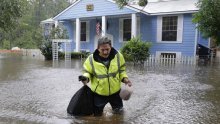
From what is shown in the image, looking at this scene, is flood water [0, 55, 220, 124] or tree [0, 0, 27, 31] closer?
flood water [0, 55, 220, 124]

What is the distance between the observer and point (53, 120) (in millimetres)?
5270

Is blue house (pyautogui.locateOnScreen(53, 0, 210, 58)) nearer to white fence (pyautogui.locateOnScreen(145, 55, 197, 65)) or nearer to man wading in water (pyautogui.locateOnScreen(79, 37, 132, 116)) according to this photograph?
white fence (pyautogui.locateOnScreen(145, 55, 197, 65))

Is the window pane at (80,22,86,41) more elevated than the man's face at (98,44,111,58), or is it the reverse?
the window pane at (80,22,86,41)

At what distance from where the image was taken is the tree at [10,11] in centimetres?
1398

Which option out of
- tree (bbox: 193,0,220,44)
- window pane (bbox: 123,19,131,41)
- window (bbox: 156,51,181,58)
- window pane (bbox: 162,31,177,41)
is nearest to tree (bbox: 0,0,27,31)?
tree (bbox: 193,0,220,44)

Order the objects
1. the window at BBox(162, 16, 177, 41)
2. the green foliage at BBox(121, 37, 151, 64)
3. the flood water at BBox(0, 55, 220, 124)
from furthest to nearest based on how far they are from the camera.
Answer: the window at BBox(162, 16, 177, 41) < the green foliage at BBox(121, 37, 151, 64) < the flood water at BBox(0, 55, 220, 124)

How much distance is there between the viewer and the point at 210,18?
1216 centimetres

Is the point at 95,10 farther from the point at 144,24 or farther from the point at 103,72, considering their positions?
the point at 103,72

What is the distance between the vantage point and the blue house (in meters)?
20.1

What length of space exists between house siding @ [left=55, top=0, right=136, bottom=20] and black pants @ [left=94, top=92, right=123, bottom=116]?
1569 cm

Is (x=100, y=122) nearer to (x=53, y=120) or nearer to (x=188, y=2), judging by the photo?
(x=53, y=120)

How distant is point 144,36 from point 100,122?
689 inches

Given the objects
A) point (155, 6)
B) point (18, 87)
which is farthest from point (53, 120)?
point (155, 6)

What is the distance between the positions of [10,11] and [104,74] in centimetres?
1051
